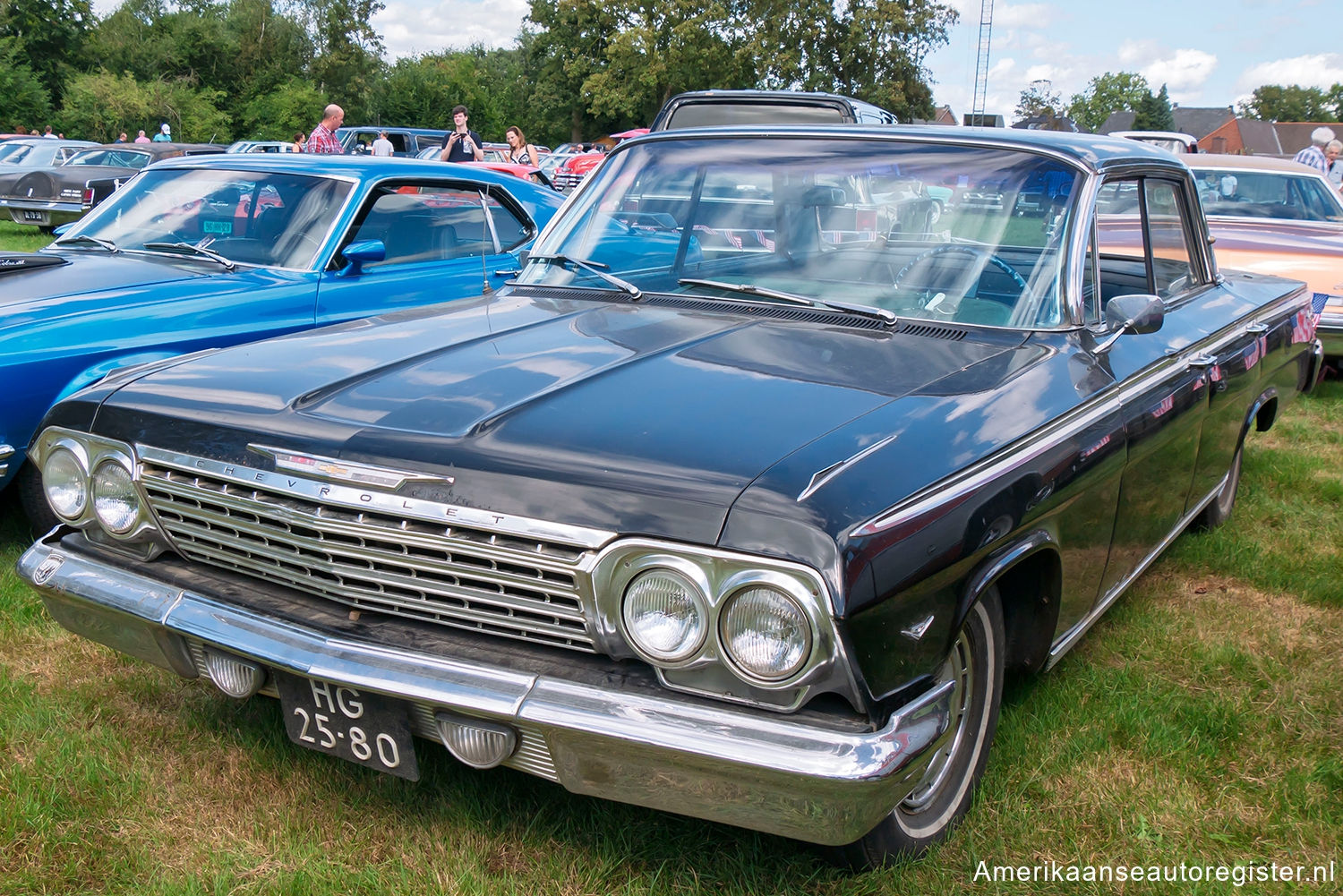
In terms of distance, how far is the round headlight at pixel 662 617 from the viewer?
1.88 meters

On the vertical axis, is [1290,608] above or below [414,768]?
below

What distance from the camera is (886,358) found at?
256 cm

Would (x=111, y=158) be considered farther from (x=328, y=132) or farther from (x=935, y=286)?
(x=935, y=286)

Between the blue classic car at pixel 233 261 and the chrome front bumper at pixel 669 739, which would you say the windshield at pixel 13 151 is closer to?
the blue classic car at pixel 233 261

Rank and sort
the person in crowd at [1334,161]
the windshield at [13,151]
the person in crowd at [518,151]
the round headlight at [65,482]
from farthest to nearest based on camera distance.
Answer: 1. the windshield at [13,151]
2. the person in crowd at [518,151]
3. the person in crowd at [1334,161]
4. the round headlight at [65,482]

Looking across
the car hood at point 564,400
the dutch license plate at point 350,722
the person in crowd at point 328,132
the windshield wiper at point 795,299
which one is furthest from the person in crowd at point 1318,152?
→ the dutch license plate at point 350,722

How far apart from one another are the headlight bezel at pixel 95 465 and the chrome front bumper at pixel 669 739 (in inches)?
20.0

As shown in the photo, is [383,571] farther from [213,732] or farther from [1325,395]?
[1325,395]

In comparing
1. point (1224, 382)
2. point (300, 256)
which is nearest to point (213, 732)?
point (300, 256)

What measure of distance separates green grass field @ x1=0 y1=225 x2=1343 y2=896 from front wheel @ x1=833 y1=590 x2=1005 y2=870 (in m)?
0.06

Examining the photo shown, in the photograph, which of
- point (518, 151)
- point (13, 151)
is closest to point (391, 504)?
point (518, 151)

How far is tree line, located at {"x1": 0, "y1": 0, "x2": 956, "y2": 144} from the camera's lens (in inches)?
1594

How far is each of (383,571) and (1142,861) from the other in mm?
1742

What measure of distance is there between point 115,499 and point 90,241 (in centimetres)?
321
